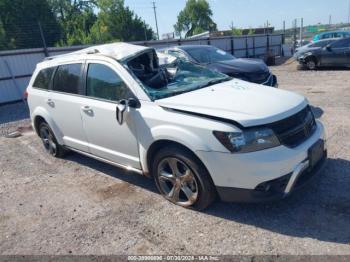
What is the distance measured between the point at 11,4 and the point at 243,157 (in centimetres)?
4043

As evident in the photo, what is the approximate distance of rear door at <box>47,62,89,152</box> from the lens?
4250 mm

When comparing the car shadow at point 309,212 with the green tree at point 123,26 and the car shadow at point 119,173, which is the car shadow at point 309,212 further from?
the green tree at point 123,26

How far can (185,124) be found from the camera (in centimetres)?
306

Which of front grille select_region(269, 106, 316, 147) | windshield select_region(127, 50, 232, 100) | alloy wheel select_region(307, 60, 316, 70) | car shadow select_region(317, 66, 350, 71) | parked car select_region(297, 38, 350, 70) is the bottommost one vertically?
car shadow select_region(317, 66, 350, 71)

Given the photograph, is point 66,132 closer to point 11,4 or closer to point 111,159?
point 111,159

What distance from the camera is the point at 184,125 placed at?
10.1 ft

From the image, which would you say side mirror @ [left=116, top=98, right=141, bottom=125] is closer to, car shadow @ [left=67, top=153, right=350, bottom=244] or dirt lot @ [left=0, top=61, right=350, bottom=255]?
dirt lot @ [left=0, top=61, right=350, bottom=255]

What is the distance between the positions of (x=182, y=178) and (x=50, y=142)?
3.04m

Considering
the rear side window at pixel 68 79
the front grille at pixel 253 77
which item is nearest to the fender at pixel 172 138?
the rear side window at pixel 68 79

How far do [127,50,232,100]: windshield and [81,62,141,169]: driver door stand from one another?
288 mm

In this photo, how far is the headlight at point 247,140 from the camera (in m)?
2.83

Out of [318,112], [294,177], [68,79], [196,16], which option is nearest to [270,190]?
[294,177]

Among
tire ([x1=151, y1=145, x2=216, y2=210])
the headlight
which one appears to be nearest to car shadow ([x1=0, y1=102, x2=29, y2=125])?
tire ([x1=151, y1=145, x2=216, y2=210])

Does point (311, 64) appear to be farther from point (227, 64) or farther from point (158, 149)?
point (158, 149)
